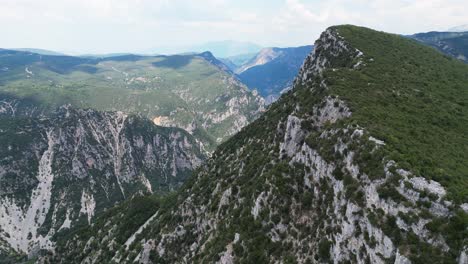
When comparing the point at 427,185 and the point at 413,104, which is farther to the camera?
the point at 413,104

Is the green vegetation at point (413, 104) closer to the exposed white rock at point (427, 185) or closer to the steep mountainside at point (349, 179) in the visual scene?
the steep mountainside at point (349, 179)

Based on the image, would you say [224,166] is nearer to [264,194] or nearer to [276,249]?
[264,194]

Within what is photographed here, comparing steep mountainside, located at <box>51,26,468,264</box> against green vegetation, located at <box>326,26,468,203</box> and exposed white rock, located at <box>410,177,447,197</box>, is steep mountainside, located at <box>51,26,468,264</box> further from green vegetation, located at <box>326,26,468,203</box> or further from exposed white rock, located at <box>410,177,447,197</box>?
green vegetation, located at <box>326,26,468,203</box>

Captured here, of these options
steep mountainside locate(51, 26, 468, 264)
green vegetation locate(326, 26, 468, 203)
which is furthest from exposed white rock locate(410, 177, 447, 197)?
green vegetation locate(326, 26, 468, 203)

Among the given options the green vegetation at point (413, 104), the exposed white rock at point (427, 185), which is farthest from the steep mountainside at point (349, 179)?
the green vegetation at point (413, 104)

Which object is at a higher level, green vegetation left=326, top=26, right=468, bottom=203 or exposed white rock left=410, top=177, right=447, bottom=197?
green vegetation left=326, top=26, right=468, bottom=203

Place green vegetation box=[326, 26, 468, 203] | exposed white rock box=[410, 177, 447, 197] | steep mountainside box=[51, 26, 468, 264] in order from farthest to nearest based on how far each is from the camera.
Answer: green vegetation box=[326, 26, 468, 203]
exposed white rock box=[410, 177, 447, 197]
steep mountainside box=[51, 26, 468, 264]

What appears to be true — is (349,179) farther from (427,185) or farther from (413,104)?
(413,104)

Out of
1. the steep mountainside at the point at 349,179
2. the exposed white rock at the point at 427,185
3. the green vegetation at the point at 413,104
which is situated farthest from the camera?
the green vegetation at the point at 413,104

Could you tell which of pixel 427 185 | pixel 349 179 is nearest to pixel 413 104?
pixel 349 179
